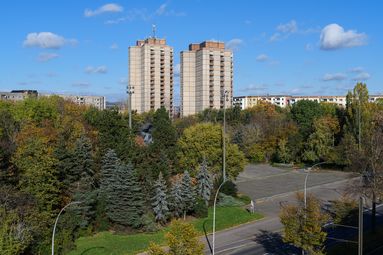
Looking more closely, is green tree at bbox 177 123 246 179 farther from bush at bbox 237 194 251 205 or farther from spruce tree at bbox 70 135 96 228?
spruce tree at bbox 70 135 96 228

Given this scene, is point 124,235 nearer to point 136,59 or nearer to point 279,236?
point 279,236

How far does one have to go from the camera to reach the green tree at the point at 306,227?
89.7 ft

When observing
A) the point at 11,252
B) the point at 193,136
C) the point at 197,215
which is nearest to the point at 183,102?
the point at 193,136

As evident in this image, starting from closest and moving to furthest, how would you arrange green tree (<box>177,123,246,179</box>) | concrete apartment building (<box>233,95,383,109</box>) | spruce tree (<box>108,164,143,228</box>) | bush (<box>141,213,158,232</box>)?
bush (<box>141,213,158,232</box>), spruce tree (<box>108,164,143,228</box>), green tree (<box>177,123,246,179</box>), concrete apartment building (<box>233,95,383,109</box>)

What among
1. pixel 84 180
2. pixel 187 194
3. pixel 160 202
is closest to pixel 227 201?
pixel 187 194

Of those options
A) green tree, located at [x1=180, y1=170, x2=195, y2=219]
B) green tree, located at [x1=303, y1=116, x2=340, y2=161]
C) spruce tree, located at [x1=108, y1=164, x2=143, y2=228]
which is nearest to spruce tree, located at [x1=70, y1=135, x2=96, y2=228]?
spruce tree, located at [x1=108, y1=164, x2=143, y2=228]

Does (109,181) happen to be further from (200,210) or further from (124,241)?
(200,210)

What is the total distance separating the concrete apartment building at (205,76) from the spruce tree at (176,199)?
88.3m

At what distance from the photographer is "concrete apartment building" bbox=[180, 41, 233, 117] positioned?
127188mm

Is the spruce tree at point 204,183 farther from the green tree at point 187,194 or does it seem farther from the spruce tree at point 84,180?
the spruce tree at point 84,180

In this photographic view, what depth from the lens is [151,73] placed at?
424 ft

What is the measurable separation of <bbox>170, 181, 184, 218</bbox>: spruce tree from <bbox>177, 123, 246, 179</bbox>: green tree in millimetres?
9084

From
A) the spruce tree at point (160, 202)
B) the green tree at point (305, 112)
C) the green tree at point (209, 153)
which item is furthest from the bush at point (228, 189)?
the green tree at point (305, 112)

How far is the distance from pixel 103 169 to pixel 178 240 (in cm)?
1926
